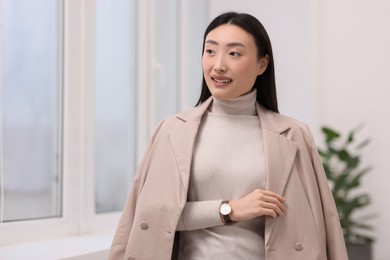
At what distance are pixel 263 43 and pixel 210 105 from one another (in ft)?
0.78

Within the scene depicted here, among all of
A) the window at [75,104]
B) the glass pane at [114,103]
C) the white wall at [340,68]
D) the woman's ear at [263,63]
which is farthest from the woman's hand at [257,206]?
the white wall at [340,68]

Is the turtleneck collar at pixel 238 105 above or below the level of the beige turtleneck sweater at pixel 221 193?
above

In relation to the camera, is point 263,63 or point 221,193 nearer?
point 221,193

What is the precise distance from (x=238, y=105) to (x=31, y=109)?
1318 millimetres

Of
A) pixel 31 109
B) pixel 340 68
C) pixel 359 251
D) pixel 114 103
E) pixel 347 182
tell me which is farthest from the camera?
pixel 340 68

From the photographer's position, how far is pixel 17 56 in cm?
277

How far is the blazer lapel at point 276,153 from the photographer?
1714 millimetres

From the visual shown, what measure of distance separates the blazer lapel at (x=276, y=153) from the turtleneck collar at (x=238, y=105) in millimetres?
41

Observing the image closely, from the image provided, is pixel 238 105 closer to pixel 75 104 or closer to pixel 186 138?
pixel 186 138

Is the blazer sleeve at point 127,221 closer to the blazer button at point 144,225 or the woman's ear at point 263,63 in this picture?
the blazer button at point 144,225

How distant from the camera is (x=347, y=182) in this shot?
3840 millimetres

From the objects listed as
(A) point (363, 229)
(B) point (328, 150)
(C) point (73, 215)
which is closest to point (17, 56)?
(C) point (73, 215)

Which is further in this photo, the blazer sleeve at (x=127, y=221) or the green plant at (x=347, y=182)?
the green plant at (x=347, y=182)

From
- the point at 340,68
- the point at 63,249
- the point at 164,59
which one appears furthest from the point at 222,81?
the point at 340,68
